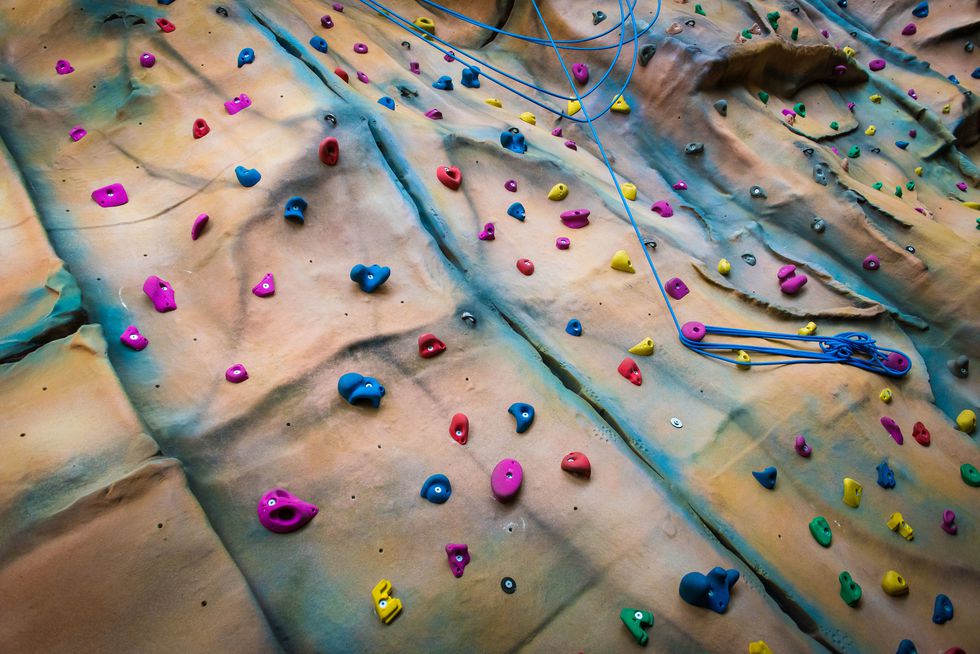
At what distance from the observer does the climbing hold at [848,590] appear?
2133 millimetres

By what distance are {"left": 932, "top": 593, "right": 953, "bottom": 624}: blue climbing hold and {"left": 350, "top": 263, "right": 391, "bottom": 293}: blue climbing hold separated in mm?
2404

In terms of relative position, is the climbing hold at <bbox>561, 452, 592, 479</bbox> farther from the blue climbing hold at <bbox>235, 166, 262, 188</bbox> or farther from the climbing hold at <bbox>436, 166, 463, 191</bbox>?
the blue climbing hold at <bbox>235, 166, 262, 188</bbox>

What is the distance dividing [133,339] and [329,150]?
1.16 meters

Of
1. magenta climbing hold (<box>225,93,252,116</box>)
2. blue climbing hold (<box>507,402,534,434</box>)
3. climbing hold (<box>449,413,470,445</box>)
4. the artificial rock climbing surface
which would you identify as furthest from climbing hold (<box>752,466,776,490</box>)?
magenta climbing hold (<box>225,93,252,116</box>)

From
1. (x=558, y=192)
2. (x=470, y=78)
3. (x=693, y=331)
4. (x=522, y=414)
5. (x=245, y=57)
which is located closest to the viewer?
(x=522, y=414)

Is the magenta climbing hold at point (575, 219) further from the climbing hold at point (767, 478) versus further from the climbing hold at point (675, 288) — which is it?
the climbing hold at point (767, 478)

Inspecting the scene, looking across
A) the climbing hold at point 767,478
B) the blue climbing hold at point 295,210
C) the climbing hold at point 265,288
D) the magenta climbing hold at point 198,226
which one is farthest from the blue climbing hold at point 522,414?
the magenta climbing hold at point 198,226

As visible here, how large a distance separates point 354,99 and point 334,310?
4.29 feet

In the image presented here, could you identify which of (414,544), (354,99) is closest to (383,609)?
(414,544)

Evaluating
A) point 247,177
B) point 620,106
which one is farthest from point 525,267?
point 620,106

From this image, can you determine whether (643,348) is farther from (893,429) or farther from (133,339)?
(133,339)

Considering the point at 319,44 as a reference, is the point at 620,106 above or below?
above

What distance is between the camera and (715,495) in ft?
7.47

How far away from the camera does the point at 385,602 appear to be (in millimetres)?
1771
